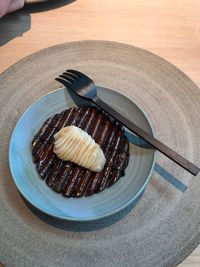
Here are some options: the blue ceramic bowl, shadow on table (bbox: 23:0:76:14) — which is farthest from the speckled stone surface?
shadow on table (bbox: 23:0:76:14)

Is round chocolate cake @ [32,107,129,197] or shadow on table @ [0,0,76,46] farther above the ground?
shadow on table @ [0,0,76,46]

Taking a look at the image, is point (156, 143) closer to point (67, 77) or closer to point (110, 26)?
point (67, 77)

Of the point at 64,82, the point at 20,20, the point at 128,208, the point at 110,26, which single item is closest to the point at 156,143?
the point at 128,208

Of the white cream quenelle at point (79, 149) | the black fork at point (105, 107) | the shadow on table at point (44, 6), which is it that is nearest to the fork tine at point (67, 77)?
the black fork at point (105, 107)

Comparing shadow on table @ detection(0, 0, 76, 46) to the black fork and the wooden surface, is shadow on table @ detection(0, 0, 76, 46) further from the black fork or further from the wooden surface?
the black fork

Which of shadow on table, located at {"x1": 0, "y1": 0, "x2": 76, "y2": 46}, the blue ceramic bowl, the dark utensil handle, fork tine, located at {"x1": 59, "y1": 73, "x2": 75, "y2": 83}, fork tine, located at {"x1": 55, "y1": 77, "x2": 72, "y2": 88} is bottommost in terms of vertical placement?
the blue ceramic bowl

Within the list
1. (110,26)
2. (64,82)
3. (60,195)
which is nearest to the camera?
(60,195)

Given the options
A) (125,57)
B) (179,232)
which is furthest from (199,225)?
(125,57)

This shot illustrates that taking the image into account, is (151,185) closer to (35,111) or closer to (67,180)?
(67,180)
